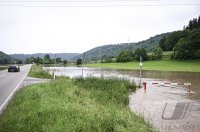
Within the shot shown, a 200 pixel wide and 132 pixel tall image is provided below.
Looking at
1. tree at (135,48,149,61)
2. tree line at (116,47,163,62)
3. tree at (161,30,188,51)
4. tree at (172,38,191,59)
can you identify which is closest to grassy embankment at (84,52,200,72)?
tree at (172,38,191,59)

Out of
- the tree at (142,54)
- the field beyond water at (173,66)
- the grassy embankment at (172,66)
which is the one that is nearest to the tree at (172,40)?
the tree at (142,54)

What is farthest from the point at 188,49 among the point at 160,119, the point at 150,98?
the point at 160,119

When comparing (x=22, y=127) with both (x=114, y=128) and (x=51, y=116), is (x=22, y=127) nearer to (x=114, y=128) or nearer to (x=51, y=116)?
(x=51, y=116)

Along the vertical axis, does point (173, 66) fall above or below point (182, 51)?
below

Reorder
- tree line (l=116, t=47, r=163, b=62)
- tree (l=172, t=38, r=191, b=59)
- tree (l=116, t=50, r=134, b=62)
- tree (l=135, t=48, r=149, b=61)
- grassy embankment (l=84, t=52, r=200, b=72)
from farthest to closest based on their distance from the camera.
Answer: tree (l=116, t=50, r=134, b=62)
tree (l=135, t=48, r=149, b=61)
tree line (l=116, t=47, r=163, b=62)
tree (l=172, t=38, r=191, b=59)
grassy embankment (l=84, t=52, r=200, b=72)

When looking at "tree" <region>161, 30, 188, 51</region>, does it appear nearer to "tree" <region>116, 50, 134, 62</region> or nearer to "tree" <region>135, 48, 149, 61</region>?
"tree" <region>116, 50, 134, 62</region>

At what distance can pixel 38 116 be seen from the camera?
35.2 ft

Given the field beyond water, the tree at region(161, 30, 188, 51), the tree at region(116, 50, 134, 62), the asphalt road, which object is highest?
the tree at region(161, 30, 188, 51)

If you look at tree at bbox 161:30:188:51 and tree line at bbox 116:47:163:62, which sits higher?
tree at bbox 161:30:188:51

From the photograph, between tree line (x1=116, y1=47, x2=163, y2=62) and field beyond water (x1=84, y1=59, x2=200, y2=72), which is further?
tree line (x1=116, y1=47, x2=163, y2=62)

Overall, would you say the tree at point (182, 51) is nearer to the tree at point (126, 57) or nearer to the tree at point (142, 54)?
the tree at point (142, 54)

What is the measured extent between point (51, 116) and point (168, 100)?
9909mm

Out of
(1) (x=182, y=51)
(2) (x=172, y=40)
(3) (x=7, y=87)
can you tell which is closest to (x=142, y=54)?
(2) (x=172, y=40)

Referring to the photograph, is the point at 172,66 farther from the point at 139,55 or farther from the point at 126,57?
the point at 126,57
